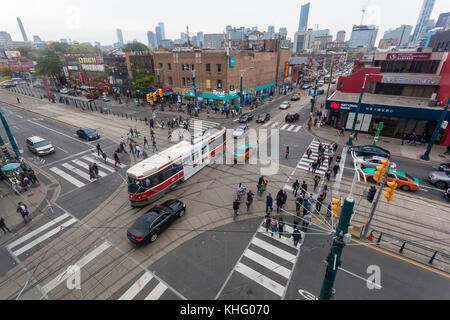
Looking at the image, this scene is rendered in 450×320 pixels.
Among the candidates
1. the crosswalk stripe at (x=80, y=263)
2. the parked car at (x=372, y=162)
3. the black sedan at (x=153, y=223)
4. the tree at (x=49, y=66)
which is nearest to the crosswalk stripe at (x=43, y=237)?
the crosswalk stripe at (x=80, y=263)

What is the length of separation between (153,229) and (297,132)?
84.5 feet

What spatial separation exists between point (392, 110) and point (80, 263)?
35.4 metres

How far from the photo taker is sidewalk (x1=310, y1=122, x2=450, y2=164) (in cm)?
2372

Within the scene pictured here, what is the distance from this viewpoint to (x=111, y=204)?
1622cm

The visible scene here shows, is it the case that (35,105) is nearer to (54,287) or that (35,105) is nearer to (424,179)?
(54,287)

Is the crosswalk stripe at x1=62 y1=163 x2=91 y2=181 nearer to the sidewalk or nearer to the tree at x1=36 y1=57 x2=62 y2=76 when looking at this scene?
the sidewalk

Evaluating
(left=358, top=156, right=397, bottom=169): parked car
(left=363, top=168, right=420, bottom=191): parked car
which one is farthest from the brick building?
(left=363, top=168, right=420, bottom=191): parked car

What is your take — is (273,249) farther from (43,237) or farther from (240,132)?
(240,132)

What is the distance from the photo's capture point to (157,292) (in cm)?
991

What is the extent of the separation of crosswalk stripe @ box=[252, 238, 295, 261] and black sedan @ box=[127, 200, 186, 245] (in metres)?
5.48

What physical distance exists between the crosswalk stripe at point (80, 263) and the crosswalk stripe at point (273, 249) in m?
8.92

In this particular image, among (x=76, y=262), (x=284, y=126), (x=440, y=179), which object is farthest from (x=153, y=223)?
(x=284, y=126)

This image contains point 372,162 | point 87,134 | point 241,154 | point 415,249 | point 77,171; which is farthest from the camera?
point 87,134

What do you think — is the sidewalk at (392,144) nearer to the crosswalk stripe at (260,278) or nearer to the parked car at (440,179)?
the parked car at (440,179)
